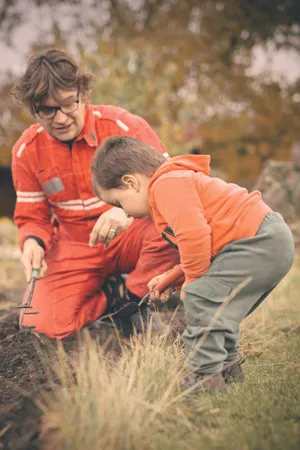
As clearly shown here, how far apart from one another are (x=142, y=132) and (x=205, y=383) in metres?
1.65

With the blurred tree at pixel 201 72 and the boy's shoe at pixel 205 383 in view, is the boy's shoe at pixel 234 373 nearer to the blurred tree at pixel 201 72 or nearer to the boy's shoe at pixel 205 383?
the boy's shoe at pixel 205 383

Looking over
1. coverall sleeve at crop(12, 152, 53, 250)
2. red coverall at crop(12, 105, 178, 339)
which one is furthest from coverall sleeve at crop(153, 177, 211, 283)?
coverall sleeve at crop(12, 152, 53, 250)

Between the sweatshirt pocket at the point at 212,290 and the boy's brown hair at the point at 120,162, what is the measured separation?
21.3 inches

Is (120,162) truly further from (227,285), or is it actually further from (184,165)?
(227,285)

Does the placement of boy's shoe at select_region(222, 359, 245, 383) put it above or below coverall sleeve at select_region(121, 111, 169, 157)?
Answer: below

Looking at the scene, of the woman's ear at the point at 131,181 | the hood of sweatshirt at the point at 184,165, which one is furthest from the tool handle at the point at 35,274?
the hood of sweatshirt at the point at 184,165

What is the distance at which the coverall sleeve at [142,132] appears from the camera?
10.0ft

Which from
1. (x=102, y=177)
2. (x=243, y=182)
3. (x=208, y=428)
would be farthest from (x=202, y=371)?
(x=243, y=182)

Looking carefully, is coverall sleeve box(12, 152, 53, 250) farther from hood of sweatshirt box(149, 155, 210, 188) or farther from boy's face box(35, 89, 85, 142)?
hood of sweatshirt box(149, 155, 210, 188)

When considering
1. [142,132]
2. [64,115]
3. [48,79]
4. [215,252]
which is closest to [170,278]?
[215,252]

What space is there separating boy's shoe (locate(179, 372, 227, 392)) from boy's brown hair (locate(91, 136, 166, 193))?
2.79ft

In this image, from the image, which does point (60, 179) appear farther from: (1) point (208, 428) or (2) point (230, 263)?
(1) point (208, 428)

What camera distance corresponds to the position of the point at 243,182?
8.33m

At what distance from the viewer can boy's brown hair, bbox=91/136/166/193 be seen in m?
2.21
